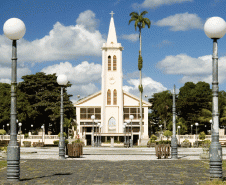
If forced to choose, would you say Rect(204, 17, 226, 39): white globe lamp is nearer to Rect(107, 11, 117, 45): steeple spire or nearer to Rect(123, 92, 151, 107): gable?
Rect(107, 11, 117, 45): steeple spire

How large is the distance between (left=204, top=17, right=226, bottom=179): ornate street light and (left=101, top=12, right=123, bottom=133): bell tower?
50694 millimetres

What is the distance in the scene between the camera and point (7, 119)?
62406mm

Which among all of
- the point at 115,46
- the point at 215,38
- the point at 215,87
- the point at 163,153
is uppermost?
the point at 115,46

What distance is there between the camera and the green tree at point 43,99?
61.7 m

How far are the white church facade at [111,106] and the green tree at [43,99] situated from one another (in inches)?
130

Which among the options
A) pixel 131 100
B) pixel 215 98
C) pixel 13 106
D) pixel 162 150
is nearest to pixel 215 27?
pixel 215 98

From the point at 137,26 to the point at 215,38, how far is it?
53.0 meters

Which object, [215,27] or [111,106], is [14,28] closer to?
[215,27]

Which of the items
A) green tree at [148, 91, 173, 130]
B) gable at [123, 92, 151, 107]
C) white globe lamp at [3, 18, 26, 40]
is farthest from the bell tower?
white globe lamp at [3, 18, 26, 40]

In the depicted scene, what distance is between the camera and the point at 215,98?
952 centimetres

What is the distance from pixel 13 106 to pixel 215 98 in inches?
199

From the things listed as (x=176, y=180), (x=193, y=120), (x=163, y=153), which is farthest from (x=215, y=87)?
(x=193, y=120)

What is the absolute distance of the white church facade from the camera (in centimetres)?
6050

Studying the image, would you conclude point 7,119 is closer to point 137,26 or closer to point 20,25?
point 137,26
